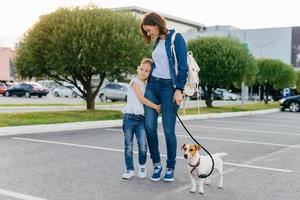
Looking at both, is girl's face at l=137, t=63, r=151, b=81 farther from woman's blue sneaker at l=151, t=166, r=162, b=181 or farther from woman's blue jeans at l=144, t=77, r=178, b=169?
woman's blue sneaker at l=151, t=166, r=162, b=181

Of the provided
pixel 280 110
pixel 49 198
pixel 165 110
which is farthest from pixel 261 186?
pixel 280 110

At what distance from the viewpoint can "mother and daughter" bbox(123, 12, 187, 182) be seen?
214 inches

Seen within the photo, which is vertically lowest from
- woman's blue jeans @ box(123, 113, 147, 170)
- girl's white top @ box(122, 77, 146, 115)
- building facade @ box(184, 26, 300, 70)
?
woman's blue jeans @ box(123, 113, 147, 170)

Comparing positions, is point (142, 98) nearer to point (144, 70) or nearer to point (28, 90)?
point (144, 70)

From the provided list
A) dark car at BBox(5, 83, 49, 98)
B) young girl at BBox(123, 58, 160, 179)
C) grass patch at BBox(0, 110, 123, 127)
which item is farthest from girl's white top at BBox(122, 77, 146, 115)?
dark car at BBox(5, 83, 49, 98)

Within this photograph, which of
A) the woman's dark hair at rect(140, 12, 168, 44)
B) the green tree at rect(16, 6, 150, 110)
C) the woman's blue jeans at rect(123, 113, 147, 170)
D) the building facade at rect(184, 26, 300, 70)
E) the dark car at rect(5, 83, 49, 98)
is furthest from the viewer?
the building facade at rect(184, 26, 300, 70)

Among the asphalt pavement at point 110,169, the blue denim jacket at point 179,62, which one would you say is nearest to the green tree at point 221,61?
the asphalt pavement at point 110,169

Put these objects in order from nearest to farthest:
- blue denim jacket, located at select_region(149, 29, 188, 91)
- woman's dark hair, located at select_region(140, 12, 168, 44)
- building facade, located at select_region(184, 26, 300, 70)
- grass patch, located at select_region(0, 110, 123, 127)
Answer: blue denim jacket, located at select_region(149, 29, 188, 91) → woman's dark hair, located at select_region(140, 12, 168, 44) → grass patch, located at select_region(0, 110, 123, 127) → building facade, located at select_region(184, 26, 300, 70)

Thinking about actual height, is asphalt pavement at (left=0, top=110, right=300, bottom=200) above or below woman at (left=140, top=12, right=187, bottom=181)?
below

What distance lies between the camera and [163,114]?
217 inches

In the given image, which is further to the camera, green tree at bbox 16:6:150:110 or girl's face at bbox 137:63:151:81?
green tree at bbox 16:6:150:110

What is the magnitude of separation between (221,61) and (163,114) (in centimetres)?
1860

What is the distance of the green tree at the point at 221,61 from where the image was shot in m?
23.7

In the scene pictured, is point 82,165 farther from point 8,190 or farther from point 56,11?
point 56,11
